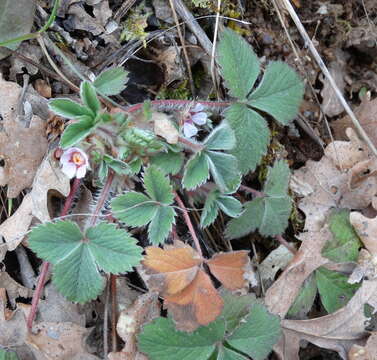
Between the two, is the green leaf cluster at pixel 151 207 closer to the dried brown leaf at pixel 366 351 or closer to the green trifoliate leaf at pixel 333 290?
the green trifoliate leaf at pixel 333 290

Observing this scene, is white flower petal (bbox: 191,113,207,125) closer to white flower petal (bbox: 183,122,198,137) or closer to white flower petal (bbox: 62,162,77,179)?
white flower petal (bbox: 183,122,198,137)

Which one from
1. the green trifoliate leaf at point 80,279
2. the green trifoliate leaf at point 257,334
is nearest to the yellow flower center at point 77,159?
the green trifoliate leaf at point 80,279

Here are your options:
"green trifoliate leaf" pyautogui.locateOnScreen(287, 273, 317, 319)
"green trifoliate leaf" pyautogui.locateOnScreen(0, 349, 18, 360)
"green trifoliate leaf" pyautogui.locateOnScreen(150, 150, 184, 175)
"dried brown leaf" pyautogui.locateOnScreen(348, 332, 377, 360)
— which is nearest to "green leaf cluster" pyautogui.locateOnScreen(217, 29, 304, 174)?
"green trifoliate leaf" pyautogui.locateOnScreen(150, 150, 184, 175)

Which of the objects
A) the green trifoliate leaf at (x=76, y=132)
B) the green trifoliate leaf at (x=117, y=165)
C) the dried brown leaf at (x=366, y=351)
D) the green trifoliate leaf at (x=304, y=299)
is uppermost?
the green trifoliate leaf at (x=76, y=132)

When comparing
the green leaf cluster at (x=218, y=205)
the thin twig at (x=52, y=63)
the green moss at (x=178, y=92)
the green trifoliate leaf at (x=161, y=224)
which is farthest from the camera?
the green moss at (x=178, y=92)

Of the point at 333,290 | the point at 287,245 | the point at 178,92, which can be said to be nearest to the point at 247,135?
the point at 178,92

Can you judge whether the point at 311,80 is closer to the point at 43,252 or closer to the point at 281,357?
the point at 281,357

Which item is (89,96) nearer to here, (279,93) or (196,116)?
(196,116)
